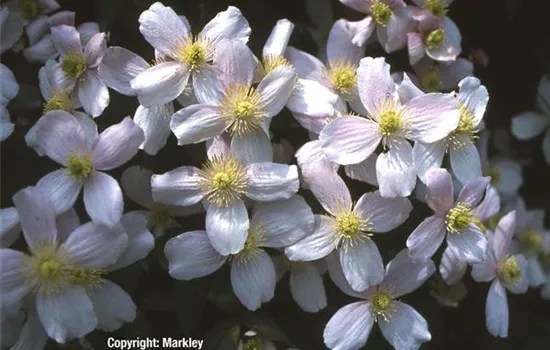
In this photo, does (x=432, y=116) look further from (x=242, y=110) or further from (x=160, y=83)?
(x=160, y=83)

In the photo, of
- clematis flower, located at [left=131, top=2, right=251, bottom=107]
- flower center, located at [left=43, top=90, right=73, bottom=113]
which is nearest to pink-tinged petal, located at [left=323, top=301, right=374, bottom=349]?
clematis flower, located at [left=131, top=2, right=251, bottom=107]

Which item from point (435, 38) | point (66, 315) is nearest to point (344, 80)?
point (435, 38)

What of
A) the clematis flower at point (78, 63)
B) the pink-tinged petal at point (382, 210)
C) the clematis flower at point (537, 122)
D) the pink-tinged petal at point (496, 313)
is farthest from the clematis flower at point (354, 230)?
the clematis flower at point (537, 122)

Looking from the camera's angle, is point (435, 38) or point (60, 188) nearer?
point (60, 188)

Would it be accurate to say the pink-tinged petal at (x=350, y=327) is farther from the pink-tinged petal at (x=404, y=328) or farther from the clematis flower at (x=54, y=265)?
the clematis flower at (x=54, y=265)

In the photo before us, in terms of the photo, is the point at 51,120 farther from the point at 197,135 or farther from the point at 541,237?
the point at 541,237

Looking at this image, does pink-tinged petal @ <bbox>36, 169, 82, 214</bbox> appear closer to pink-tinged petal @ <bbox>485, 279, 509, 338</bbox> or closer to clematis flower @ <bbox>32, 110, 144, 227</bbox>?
clematis flower @ <bbox>32, 110, 144, 227</bbox>
